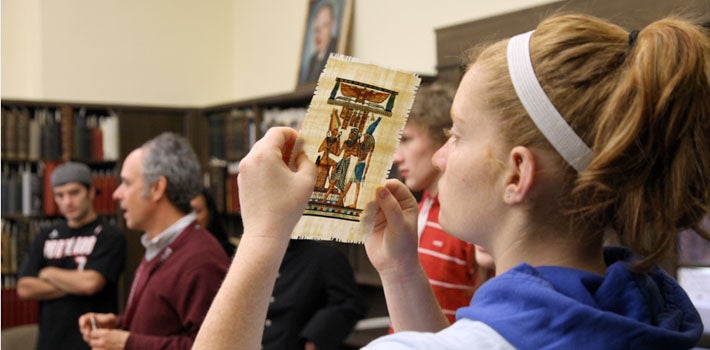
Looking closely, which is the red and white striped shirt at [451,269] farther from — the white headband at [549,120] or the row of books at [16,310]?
the row of books at [16,310]

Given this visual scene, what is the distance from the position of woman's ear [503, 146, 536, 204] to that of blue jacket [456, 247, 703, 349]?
0.31 feet

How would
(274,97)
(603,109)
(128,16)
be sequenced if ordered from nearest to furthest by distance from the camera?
(603,109)
(274,97)
(128,16)

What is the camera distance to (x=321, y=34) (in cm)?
622

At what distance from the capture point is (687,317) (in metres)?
1.01

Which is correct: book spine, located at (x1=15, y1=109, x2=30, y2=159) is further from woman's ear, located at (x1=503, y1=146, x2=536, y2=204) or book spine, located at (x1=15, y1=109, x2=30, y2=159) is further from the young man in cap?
woman's ear, located at (x1=503, y1=146, x2=536, y2=204)

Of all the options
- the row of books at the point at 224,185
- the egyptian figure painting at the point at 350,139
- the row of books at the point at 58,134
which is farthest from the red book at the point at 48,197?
the egyptian figure painting at the point at 350,139

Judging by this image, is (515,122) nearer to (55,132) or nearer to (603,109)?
(603,109)

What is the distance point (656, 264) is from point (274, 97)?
5.11 meters

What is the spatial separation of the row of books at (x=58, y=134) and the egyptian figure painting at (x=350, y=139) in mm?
5632

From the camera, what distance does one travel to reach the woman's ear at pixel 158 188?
312 cm

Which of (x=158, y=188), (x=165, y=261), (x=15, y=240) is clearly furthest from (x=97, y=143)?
(x=165, y=261)

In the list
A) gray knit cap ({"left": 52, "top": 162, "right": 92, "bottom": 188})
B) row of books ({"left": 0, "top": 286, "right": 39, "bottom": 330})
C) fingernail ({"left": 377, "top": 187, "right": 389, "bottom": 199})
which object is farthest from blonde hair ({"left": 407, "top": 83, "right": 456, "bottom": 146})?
row of books ({"left": 0, "top": 286, "right": 39, "bottom": 330})

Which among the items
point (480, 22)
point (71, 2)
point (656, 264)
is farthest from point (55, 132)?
point (656, 264)

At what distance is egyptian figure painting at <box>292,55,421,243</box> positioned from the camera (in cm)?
117
